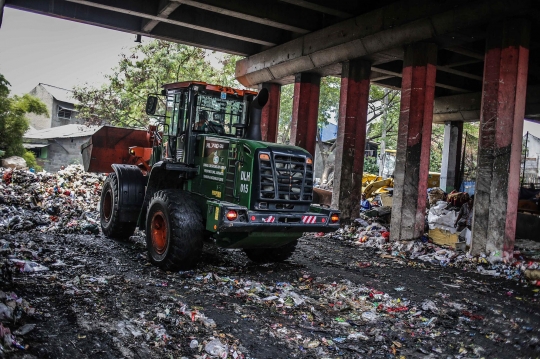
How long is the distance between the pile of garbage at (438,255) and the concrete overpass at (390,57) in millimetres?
312

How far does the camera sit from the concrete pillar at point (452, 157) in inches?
790

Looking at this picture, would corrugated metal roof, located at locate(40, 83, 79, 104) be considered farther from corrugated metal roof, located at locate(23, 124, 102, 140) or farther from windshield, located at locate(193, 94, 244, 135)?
windshield, located at locate(193, 94, 244, 135)

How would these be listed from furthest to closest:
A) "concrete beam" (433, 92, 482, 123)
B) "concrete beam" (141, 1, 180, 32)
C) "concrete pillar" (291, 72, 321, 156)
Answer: "concrete beam" (433, 92, 482, 123)
"concrete pillar" (291, 72, 321, 156)
"concrete beam" (141, 1, 180, 32)

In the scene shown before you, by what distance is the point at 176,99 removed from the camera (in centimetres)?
770

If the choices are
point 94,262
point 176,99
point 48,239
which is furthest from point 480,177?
point 48,239

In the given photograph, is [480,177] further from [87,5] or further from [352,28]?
[87,5]

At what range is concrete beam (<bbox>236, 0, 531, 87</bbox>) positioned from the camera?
9.10 metres

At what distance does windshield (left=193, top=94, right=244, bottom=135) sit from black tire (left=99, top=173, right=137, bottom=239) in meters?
2.27

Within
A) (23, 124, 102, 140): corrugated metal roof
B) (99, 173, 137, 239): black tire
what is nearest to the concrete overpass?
(99, 173, 137, 239): black tire

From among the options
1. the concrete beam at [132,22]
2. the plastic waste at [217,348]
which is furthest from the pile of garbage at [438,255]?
the concrete beam at [132,22]

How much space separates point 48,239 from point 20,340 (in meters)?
4.90

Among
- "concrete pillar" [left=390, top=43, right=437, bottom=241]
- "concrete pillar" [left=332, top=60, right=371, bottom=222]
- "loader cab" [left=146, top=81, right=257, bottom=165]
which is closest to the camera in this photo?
"loader cab" [left=146, top=81, right=257, bottom=165]

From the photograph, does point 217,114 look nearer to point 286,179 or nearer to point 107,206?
point 286,179

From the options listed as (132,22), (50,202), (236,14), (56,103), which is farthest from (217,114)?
(56,103)
